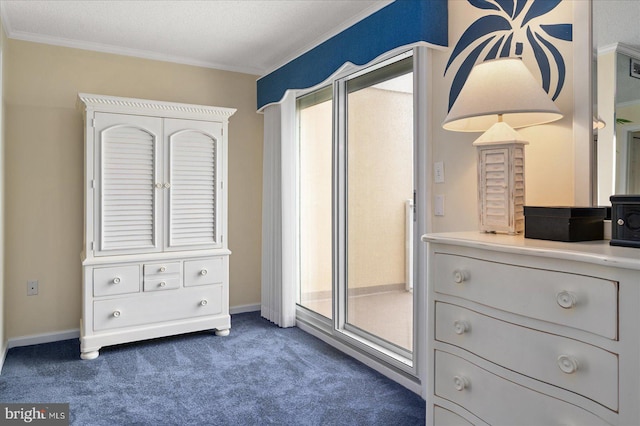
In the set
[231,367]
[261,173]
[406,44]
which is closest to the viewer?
[406,44]

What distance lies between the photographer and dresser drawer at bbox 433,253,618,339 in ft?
4.06

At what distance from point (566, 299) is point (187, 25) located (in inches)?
122

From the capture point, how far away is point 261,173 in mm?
4555

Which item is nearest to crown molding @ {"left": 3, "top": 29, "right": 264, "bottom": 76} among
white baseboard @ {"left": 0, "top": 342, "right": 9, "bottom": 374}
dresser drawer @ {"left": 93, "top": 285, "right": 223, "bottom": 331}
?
dresser drawer @ {"left": 93, "top": 285, "right": 223, "bottom": 331}

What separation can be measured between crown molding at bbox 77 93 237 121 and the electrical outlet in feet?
4.74

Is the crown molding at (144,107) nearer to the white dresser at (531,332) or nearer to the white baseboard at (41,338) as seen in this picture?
the white baseboard at (41,338)

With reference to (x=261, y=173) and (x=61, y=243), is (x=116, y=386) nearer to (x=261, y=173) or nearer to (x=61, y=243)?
(x=61, y=243)

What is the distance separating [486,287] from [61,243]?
3405mm

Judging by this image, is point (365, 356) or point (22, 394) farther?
point (365, 356)

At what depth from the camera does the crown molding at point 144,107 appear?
10.8 feet

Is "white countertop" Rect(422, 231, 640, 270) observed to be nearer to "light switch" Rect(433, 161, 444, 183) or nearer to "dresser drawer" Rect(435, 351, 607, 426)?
"dresser drawer" Rect(435, 351, 607, 426)

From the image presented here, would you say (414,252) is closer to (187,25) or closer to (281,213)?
(281,213)

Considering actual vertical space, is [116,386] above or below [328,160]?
below

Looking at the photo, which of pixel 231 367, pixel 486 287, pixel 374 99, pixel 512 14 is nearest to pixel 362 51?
pixel 374 99
